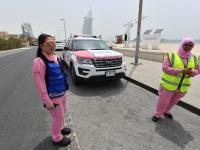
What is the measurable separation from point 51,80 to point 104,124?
1.64 metres

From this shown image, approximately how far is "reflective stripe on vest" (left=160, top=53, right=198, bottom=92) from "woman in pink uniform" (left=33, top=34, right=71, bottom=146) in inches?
79.5

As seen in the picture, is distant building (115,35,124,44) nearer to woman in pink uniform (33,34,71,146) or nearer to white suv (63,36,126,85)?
white suv (63,36,126,85)

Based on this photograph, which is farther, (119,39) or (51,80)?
(119,39)

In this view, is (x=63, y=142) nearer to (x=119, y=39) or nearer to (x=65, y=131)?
(x=65, y=131)

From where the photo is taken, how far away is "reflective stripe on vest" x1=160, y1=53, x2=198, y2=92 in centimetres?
333

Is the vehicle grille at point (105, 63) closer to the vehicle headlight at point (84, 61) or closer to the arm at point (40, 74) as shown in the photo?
the vehicle headlight at point (84, 61)

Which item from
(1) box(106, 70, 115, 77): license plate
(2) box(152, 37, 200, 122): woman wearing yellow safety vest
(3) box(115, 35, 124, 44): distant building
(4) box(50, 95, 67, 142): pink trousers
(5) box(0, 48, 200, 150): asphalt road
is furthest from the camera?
(3) box(115, 35, 124, 44): distant building

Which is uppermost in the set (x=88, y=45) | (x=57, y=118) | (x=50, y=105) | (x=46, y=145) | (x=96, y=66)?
(x=88, y=45)

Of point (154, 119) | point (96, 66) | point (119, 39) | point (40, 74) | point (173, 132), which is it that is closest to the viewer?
point (40, 74)

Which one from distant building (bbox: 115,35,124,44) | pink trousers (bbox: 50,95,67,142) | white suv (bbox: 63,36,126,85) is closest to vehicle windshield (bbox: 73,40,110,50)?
white suv (bbox: 63,36,126,85)

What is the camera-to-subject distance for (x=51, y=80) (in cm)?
262

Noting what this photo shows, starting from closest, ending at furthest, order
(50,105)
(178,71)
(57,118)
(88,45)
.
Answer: (50,105) < (57,118) < (178,71) < (88,45)

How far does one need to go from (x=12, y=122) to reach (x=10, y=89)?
294 centimetres

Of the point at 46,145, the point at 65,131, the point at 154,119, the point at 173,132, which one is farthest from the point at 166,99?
the point at 46,145
